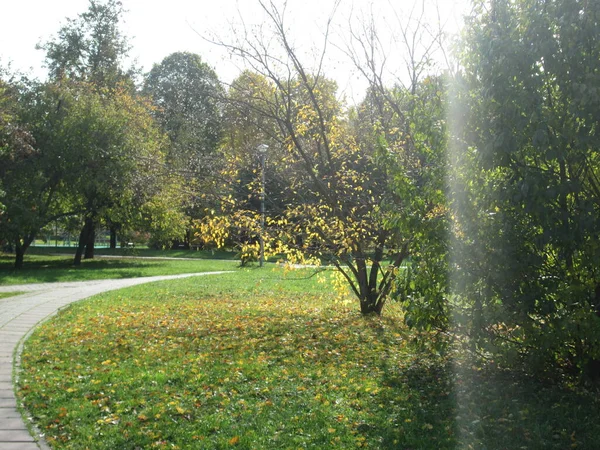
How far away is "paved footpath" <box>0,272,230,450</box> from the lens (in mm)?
4789

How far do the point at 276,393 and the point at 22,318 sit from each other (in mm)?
6916

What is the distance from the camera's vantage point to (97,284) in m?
18.0

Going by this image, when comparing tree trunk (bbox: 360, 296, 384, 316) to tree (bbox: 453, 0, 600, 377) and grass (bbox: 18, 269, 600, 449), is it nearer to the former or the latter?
grass (bbox: 18, 269, 600, 449)

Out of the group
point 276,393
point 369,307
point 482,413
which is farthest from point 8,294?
point 482,413

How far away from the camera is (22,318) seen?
1083 cm

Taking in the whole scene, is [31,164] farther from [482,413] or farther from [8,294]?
[482,413]

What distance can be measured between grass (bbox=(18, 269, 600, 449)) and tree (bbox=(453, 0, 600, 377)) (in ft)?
2.37

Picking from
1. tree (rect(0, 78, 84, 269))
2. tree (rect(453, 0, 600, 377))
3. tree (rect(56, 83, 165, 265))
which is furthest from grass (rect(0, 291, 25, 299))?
tree (rect(453, 0, 600, 377))

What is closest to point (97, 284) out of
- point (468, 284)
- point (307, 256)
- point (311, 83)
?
point (307, 256)

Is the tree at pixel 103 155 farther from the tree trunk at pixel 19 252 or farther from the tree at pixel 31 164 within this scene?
the tree trunk at pixel 19 252

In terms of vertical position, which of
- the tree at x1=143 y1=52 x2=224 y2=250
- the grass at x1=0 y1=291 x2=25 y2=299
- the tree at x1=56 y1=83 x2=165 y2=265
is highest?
the tree at x1=143 y1=52 x2=224 y2=250

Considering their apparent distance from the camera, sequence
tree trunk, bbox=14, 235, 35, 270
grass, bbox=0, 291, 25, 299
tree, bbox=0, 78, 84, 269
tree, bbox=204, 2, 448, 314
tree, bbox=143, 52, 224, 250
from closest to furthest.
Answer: tree, bbox=204, 2, 448, 314
grass, bbox=0, 291, 25, 299
tree, bbox=0, 78, 84, 269
tree trunk, bbox=14, 235, 35, 270
tree, bbox=143, 52, 224, 250

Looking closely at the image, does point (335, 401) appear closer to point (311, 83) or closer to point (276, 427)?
point (276, 427)

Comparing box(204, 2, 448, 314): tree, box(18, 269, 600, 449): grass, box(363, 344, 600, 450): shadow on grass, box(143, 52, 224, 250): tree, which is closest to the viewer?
box(363, 344, 600, 450): shadow on grass
